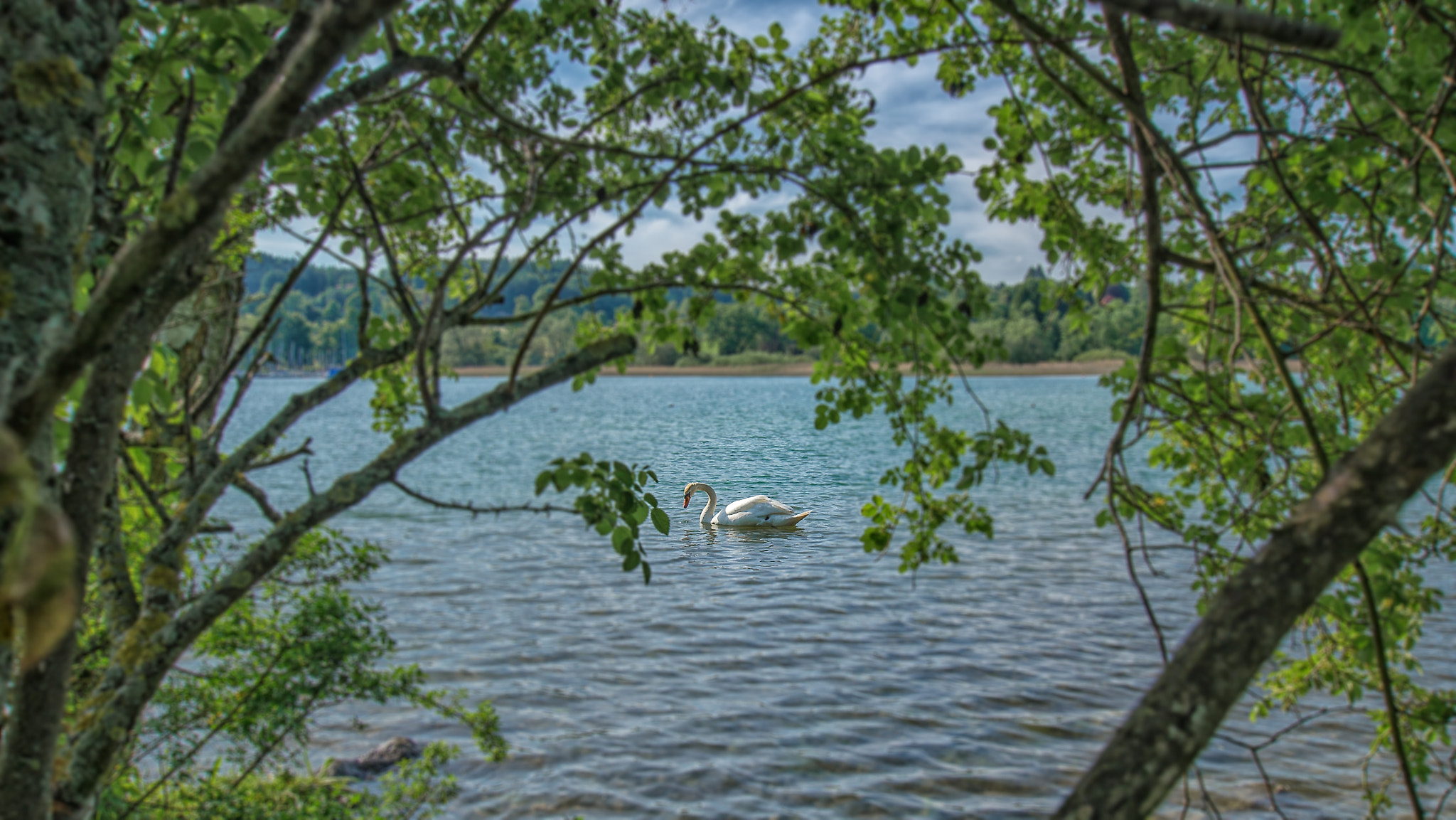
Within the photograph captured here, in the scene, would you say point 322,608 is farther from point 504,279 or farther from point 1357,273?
point 1357,273

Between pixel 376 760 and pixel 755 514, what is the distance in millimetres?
7557

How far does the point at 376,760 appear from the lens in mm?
8227

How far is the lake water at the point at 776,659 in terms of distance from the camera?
3191mm

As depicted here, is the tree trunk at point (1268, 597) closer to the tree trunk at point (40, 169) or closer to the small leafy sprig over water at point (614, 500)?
the small leafy sprig over water at point (614, 500)

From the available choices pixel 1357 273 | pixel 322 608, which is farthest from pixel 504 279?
pixel 1357 273

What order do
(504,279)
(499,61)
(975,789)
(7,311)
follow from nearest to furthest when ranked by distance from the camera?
(7,311)
(504,279)
(499,61)
(975,789)

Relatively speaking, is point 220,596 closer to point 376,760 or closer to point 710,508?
point 710,508

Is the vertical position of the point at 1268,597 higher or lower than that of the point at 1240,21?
lower

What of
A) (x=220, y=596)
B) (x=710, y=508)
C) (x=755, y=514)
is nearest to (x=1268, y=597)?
(x=755, y=514)

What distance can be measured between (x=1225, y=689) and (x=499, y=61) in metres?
3.70

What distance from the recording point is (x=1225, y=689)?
3.52 ft

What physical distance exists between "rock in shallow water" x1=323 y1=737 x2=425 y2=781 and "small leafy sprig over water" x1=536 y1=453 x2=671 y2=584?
6750 millimetres

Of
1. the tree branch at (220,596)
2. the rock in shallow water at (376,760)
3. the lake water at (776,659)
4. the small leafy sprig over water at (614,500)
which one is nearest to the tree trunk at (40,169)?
the small leafy sprig over water at (614,500)

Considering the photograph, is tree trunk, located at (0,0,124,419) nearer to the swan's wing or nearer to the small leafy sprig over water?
the small leafy sprig over water
